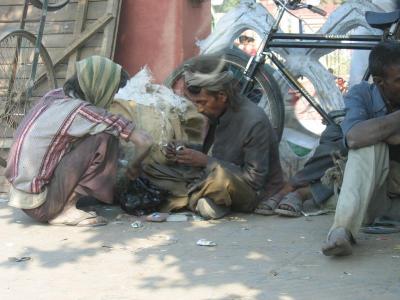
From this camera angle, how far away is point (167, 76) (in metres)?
6.53

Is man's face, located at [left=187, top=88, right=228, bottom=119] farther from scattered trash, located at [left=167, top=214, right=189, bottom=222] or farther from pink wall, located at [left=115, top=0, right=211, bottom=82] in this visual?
pink wall, located at [left=115, top=0, right=211, bottom=82]

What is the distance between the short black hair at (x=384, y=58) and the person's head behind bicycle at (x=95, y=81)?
1.71 m

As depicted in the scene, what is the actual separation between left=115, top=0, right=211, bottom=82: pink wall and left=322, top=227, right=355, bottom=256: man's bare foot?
3302 mm

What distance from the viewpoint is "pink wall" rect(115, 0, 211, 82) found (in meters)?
6.48

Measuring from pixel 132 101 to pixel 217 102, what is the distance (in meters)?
1.11

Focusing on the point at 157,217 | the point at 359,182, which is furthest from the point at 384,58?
the point at 157,217

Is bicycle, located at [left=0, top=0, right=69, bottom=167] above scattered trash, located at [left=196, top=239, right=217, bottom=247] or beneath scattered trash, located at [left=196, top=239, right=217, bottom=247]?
above

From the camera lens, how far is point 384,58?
376cm

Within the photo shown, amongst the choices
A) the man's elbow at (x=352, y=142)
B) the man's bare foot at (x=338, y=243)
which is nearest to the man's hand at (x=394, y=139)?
the man's elbow at (x=352, y=142)

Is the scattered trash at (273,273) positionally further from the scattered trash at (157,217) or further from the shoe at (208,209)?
the scattered trash at (157,217)

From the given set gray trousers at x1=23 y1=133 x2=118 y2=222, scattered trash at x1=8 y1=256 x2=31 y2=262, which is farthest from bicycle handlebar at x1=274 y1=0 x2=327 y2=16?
scattered trash at x1=8 y1=256 x2=31 y2=262

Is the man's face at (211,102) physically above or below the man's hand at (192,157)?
above

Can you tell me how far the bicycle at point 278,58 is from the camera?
5.16m

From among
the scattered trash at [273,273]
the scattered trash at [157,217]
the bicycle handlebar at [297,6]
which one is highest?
the bicycle handlebar at [297,6]
